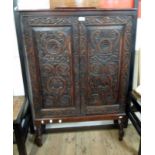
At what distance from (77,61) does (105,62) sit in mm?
234

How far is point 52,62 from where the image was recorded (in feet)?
4.92

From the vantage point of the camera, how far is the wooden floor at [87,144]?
174 centimetres

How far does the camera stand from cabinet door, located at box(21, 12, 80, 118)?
1390mm

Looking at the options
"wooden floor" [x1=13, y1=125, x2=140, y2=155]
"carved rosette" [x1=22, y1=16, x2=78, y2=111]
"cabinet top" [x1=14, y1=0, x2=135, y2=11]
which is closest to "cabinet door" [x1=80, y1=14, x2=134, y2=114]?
"carved rosette" [x1=22, y1=16, x2=78, y2=111]

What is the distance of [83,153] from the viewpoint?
67.9 inches

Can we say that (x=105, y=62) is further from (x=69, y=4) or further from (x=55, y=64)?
(x=69, y=4)

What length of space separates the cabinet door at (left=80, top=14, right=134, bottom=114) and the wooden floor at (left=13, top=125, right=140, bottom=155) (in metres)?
0.37

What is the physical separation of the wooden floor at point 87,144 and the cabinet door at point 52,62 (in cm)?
37

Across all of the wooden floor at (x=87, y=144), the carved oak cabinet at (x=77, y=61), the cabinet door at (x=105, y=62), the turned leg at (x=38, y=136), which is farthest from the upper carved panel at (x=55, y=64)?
the wooden floor at (x=87, y=144)

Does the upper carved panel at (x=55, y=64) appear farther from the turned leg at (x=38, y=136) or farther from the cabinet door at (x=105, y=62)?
the turned leg at (x=38, y=136)

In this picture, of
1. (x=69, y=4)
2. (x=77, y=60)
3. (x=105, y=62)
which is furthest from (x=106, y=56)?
(x=69, y=4)

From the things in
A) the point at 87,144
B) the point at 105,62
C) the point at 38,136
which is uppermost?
the point at 105,62

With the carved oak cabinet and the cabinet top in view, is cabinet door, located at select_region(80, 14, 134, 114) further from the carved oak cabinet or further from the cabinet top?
the cabinet top

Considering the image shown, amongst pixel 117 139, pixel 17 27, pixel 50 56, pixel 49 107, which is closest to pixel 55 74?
pixel 50 56
